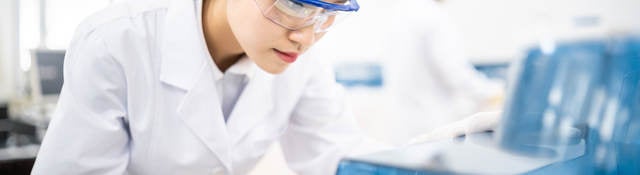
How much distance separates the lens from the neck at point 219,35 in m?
1.20

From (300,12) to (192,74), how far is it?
36cm

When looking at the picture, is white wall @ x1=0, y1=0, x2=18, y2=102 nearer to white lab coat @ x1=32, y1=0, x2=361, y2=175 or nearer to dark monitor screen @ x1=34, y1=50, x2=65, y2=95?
dark monitor screen @ x1=34, y1=50, x2=65, y2=95

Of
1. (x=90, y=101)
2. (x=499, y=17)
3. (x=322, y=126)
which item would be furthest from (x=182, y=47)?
(x=499, y=17)

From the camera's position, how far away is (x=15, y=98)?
12.8 ft

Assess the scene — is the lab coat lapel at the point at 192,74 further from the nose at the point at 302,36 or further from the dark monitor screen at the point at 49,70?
the dark monitor screen at the point at 49,70

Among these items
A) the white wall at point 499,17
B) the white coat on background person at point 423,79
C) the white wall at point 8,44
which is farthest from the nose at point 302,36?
the white wall at point 8,44

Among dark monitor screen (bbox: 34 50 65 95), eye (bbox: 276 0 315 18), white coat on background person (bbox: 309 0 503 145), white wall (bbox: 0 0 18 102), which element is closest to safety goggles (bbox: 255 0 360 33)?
eye (bbox: 276 0 315 18)

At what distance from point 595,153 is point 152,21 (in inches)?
36.0

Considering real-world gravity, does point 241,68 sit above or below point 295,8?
below

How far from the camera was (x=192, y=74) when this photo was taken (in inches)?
48.3

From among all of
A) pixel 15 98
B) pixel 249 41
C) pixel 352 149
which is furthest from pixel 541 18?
pixel 15 98

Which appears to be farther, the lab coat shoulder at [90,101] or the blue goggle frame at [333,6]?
the lab coat shoulder at [90,101]

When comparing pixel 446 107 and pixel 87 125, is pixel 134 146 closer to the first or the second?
pixel 87 125

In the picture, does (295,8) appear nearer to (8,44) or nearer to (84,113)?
(84,113)
